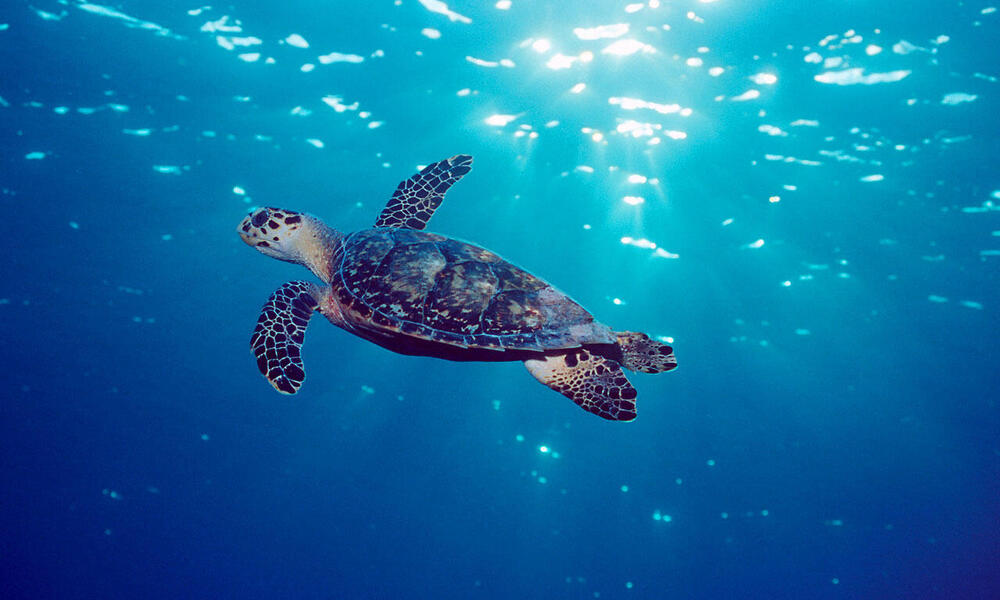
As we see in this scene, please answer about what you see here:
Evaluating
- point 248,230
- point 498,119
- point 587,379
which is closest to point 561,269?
point 498,119

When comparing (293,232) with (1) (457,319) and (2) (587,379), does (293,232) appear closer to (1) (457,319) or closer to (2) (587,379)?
(1) (457,319)

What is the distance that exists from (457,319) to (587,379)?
5.40ft

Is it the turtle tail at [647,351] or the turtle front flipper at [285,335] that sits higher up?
the turtle tail at [647,351]

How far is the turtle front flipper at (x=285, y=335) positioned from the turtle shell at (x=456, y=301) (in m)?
0.70

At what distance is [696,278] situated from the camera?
9.58 metres

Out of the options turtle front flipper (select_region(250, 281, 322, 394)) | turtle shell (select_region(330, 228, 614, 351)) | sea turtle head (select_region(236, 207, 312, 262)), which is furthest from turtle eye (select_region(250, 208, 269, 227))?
turtle shell (select_region(330, 228, 614, 351))

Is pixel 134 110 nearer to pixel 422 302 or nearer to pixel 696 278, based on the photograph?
pixel 422 302

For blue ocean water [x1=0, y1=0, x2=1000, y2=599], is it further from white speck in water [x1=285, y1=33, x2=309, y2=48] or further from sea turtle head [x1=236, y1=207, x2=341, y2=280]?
sea turtle head [x1=236, y1=207, x2=341, y2=280]

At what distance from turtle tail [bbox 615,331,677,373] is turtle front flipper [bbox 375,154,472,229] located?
11.2 feet

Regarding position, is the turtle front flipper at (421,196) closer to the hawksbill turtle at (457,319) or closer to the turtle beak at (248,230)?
the hawksbill turtle at (457,319)

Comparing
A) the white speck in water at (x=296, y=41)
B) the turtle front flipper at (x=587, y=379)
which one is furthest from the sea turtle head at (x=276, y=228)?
the turtle front flipper at (x=587, y=379)

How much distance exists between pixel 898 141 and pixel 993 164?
72.4 inches

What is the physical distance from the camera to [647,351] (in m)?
4.08

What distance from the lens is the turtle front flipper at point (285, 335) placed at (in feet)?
13.3
